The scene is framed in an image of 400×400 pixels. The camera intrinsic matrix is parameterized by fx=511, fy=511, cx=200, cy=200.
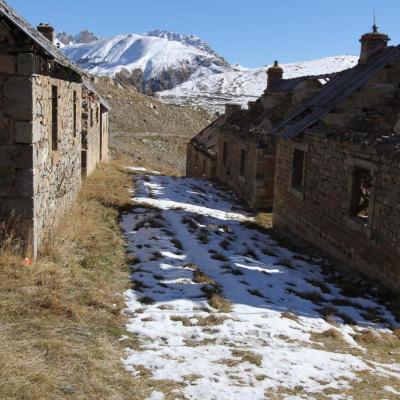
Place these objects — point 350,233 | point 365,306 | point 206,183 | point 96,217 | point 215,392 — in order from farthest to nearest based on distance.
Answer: point 206,183 < point 96,217 < point 350,233 < point 365,306 < point 215,392

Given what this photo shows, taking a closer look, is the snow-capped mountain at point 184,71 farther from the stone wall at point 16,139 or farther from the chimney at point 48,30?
the stone wall at point 16,139

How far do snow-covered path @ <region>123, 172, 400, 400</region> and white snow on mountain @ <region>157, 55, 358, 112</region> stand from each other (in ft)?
254

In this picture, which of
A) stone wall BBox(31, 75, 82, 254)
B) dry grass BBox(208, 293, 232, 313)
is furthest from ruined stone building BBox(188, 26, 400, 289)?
stone wall BBox(31, 75, 82, 254)

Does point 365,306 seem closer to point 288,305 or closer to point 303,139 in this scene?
point 288,305

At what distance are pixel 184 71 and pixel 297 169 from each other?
13955 centimetres

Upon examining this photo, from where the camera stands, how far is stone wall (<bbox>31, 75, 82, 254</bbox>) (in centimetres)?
732

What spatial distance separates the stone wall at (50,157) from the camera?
732cm

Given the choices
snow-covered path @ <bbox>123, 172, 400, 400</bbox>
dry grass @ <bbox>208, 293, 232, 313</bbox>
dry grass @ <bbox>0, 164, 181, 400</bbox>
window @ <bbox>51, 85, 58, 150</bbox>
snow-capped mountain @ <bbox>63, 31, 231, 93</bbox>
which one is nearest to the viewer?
dry grass @ <bbox>0, 164, 181, 400</bbox>

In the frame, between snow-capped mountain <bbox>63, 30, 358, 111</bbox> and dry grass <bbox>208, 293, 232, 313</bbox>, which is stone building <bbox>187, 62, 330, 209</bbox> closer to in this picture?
dry grass <bbox>208, 293, 232, 313</bbox>

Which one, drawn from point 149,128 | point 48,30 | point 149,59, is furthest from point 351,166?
point 149,59

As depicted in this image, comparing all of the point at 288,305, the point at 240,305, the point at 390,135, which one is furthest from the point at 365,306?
the point at 390,135

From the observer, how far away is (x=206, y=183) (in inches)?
864

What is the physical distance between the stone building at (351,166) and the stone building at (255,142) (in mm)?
2745

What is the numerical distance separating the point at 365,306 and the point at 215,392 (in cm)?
433
